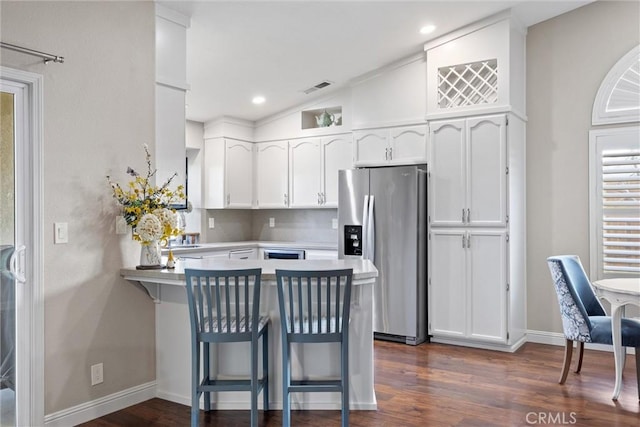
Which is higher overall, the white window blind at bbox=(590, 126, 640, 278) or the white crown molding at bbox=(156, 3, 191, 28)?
the white crown molding at bbox=(156, 3, 191, 28)

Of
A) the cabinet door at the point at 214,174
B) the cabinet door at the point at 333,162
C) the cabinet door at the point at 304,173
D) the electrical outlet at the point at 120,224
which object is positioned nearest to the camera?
the electrical outlet at the point at 120,224

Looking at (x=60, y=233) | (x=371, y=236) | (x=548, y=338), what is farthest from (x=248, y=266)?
(x=548, y=338)

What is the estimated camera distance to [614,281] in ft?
11.7

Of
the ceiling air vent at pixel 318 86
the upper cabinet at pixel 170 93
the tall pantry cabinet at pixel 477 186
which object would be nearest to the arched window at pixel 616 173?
the tall pantry cabinet at pixel 477 186

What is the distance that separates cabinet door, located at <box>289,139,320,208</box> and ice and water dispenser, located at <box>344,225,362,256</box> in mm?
932

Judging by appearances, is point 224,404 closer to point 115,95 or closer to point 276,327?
Result: point 276,327

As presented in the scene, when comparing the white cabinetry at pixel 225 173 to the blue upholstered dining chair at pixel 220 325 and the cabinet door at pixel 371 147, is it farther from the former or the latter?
the blue upholstered dining chair at pixel 220 325

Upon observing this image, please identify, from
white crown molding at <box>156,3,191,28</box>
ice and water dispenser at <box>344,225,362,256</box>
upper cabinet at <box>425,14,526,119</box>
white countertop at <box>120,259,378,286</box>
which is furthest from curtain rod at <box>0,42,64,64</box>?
upper cabinet at <box>425,14,526,119</box>

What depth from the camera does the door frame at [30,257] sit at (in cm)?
277

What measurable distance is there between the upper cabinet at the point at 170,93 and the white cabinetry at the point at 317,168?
2.45 metres

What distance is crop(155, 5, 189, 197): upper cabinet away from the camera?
142 inches

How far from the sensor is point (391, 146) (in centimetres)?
521

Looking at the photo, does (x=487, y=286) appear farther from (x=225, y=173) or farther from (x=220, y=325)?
(x=225, y=173)

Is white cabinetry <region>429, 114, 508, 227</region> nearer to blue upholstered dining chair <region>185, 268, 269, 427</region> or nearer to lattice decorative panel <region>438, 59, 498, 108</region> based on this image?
lattice decorative panel <region>438, 59, 498, 108</region>
